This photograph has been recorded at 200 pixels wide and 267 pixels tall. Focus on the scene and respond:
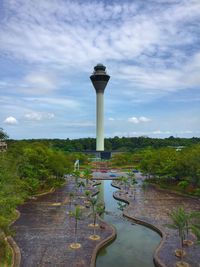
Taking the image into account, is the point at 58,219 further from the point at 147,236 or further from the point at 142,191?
the point at 142,191

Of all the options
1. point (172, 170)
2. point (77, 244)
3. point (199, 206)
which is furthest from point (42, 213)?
point (172, 170)

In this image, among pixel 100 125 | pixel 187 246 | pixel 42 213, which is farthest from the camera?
pixel 100 125

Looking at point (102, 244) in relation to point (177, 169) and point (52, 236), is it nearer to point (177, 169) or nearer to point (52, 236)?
point (52, 236)

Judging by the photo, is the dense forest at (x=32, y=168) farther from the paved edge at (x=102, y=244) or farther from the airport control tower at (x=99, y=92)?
the airport control tower at (x=99, y=92)

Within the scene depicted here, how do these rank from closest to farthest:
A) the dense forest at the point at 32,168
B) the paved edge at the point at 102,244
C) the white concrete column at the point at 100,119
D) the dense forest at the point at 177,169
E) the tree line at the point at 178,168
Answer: the paved edge at the point at 102,244 → the dense forest at the point at 32,168 → the tree line at the point at 178,168 → the dense forest at the point at 177,169 → the white concrete column at the point at 100,119

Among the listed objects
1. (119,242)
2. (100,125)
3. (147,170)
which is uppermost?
(100,125)

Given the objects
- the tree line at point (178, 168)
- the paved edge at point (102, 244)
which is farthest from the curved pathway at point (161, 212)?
the paved edge at point (102, 244)

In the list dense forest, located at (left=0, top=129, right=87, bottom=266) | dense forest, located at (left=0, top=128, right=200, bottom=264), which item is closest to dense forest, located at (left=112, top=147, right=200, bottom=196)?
dense forest, located at (left=0, top=128, right=200, bottom=264)
